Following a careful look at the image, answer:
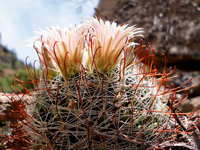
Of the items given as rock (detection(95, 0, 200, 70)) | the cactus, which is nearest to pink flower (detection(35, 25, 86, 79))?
the cactus

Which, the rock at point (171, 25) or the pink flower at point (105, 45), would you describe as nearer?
the pink flower at point (105, 45)

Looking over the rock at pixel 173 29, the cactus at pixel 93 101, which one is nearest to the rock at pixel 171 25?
the rock at pixel 173 29

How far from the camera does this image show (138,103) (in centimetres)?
66

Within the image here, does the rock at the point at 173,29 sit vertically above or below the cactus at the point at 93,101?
above

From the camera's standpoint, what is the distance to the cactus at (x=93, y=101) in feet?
1.99

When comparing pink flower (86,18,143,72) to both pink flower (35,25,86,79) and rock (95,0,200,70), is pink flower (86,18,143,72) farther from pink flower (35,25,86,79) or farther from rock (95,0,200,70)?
rock (95,0,200,70)

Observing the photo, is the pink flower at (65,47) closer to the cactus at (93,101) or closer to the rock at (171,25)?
the cactus at (93,101)

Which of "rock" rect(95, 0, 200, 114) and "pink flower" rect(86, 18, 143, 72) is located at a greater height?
"rock" rect(95, 0, 200, 114)

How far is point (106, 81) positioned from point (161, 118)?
0.69ft

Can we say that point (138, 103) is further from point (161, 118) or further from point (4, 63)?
point (4, 63)

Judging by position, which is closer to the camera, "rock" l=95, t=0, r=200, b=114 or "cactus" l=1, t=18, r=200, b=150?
"cactus" l=1, t=18, r=200, b=150

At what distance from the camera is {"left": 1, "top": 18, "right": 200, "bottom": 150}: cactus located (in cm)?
61

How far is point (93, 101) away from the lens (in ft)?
2.02

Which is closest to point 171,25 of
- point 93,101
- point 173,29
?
point 173,29
